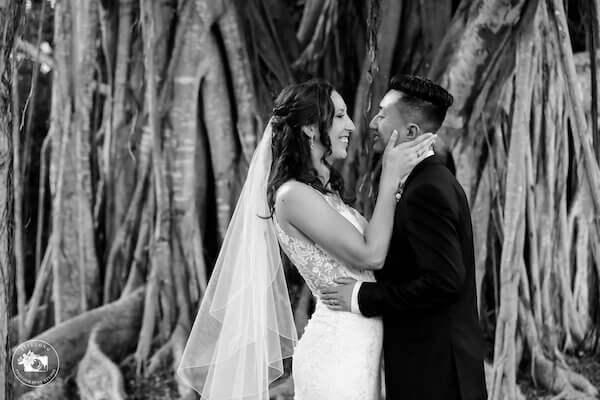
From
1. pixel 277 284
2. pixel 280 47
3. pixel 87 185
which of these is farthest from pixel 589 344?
pixel 87 185

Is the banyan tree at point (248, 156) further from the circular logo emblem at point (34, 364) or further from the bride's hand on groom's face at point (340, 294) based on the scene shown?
the bride's hand on groom's face at point (340, 294)

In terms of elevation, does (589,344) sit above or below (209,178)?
below

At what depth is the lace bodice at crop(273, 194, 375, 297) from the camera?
2.20 metres

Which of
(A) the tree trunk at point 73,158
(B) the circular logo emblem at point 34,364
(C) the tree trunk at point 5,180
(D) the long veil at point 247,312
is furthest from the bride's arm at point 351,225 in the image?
(A) the tree trunk at point 73,158

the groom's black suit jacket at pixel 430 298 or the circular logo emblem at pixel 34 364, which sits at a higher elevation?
the groom's black suit jacket at pixel 430 298

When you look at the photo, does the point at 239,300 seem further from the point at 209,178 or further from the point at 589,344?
the point at 589,344

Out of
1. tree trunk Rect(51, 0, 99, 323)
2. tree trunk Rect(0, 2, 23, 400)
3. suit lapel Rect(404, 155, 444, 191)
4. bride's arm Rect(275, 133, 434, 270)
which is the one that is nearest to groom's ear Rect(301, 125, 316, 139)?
bride's arm Rect(275, 133, 434, 270)

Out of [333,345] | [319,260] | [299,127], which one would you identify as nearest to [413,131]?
[299,127]

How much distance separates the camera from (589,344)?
14.8 feet

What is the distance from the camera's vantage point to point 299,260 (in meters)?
2.23

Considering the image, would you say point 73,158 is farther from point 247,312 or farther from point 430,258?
point 430,258

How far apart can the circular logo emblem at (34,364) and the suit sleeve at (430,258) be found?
7.39ft

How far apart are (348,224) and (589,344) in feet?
9.62

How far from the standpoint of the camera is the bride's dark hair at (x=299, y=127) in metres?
2.20
